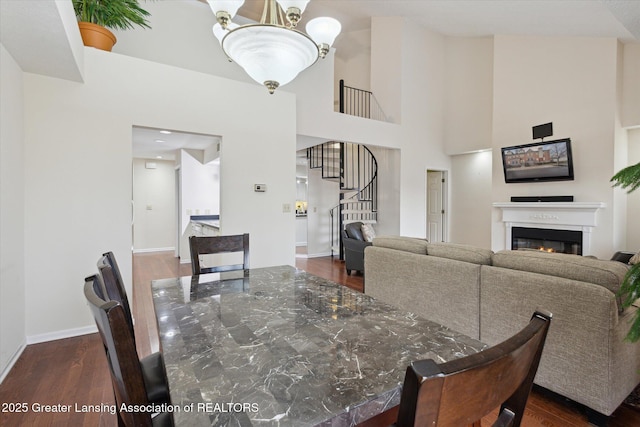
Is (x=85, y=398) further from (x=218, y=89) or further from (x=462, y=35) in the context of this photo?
(x=462, y=35)

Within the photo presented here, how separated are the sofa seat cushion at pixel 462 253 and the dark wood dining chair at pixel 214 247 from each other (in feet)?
4.98

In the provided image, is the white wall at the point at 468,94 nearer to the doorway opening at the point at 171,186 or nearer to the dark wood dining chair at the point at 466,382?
the doorway opening at the point at 171,186

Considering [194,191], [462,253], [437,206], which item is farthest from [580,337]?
[194,191]

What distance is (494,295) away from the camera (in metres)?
2.09

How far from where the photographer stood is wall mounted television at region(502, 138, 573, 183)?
477 cm

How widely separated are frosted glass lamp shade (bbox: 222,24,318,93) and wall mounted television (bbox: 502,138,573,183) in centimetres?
465

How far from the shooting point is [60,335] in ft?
9.20

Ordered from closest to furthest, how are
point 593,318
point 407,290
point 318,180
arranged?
point 593,318, point 407,290, point 318,180

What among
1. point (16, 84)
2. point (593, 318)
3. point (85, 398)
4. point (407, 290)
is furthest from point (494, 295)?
point (16, 84)

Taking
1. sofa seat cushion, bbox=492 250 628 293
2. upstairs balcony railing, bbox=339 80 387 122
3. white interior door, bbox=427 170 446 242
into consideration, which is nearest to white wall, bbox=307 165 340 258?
upstairs balcony railing, bbox=339 80 387 122

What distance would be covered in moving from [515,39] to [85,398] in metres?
7.33

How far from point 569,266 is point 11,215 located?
154 inches

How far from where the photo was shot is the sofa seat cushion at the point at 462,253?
7.36 ft

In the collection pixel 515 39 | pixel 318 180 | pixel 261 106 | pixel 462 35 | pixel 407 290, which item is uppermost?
pixel 462 35
